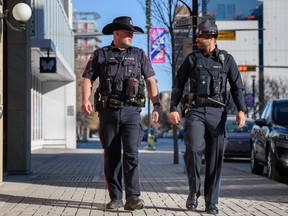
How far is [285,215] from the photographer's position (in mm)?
7012

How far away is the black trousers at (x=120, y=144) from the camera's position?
7.27 meters

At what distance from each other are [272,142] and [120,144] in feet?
19.3

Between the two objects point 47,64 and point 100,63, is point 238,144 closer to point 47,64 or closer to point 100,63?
point 47,64

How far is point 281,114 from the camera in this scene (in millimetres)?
13648

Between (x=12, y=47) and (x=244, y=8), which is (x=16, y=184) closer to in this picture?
(x=12, y=47)

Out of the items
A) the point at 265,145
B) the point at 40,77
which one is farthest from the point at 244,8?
the point at 265,145

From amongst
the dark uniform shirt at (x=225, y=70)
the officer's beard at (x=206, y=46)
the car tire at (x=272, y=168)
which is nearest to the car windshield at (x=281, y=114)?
the car tire at (x=272, y=168)

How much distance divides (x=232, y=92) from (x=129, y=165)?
1472mm

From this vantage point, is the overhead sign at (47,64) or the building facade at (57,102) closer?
the overhead sign at (47,64)

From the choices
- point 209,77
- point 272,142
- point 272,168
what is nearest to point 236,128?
point 272,142

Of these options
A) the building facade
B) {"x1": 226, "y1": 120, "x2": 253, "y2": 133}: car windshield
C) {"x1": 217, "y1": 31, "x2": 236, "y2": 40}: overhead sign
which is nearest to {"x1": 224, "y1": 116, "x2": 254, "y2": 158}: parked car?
{"x1": 226, "y1": 120, "x2": 253, "y2": 133}: car windshield

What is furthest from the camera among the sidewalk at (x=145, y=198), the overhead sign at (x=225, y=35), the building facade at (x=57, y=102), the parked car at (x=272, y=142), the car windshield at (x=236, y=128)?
the building facade at (x=57, y=102)

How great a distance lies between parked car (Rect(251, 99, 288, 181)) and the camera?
40.1 ft

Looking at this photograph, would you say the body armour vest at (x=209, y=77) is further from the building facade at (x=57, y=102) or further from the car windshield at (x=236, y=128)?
the building facade at (x=57, y=102)
